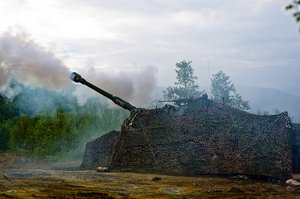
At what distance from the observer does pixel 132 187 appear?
15.0m

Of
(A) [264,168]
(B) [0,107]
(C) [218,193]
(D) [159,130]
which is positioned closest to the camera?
(C) [218,193]

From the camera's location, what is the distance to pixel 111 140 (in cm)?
2470

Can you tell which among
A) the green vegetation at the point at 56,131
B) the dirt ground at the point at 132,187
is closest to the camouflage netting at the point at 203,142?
the dirt ground at the point at 132,187

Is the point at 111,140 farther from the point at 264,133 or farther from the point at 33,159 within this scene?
the point at 33,159

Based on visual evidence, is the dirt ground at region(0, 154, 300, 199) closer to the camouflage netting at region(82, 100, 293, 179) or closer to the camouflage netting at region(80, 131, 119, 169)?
the camouflage netting at region(82, 100, 293, 179)

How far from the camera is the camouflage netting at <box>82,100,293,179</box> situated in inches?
764

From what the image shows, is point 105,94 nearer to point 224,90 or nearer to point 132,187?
point 132,187

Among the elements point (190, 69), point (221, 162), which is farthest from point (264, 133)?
point (190, 69)

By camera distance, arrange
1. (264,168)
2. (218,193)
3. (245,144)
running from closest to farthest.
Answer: (218,193) < (264,168) < (245,144)

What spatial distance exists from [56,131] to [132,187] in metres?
23.8

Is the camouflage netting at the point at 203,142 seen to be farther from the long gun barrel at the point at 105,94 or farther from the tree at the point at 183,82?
the tree at the point at 183,82

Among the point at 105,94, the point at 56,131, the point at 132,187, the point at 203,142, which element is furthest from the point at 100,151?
the point at 56,131

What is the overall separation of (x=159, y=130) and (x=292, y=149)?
6.69m

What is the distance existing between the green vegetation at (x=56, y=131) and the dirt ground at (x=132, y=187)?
1666 cm
